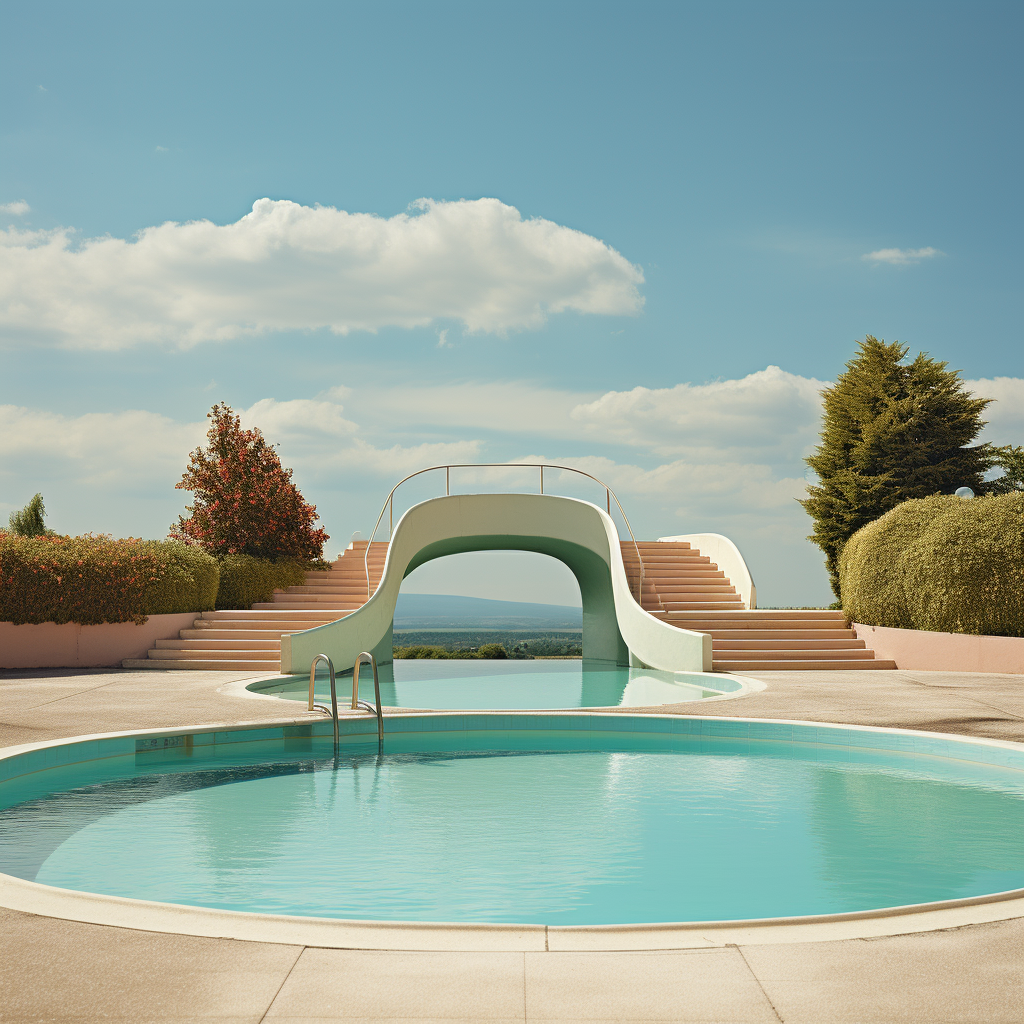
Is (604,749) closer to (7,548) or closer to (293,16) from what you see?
(293,16)

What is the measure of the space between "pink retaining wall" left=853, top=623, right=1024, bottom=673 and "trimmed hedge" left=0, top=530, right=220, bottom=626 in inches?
535

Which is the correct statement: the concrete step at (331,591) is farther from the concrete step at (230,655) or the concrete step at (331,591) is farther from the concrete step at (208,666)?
the concrete step at (208,666)

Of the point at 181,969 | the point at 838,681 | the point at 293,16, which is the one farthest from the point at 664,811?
the point at 293,16

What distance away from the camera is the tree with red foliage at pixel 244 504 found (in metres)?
21.4

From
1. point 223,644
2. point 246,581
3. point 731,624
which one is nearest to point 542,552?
point 731,624

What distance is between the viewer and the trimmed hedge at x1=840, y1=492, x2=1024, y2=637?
1569 cm

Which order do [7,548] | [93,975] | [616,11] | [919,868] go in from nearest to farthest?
[93,975]
[919,868]
[616,11]
[7,548]

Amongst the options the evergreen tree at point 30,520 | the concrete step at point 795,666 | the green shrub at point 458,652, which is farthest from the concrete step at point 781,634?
the evergreen tree at point 30,520

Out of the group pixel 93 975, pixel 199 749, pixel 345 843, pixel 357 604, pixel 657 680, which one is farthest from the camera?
pixel 357 604

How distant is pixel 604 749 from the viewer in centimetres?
952

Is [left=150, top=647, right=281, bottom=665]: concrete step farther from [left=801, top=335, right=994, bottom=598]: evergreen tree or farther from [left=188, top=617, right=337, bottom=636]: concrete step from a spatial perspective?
[left=801, top=335, right=994, bottom=598]: evergreen tree

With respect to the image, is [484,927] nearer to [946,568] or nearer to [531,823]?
[531,823]

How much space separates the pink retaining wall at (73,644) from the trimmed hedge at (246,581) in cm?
275

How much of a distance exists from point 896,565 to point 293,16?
13639 millimetres
